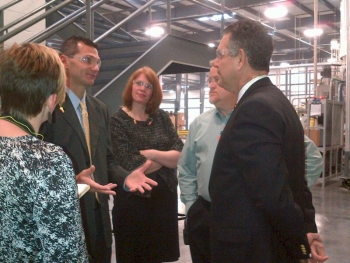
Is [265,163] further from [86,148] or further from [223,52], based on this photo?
[86,148]

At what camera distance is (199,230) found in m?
1.86

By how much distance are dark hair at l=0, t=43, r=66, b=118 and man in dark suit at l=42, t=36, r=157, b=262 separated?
52 cm

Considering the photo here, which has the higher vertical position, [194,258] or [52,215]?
[52,215]

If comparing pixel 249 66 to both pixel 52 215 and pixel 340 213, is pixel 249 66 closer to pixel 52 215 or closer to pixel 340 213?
pixel 52 215

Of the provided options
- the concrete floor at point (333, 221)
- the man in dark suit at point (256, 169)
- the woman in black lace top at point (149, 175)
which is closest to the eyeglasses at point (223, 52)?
the man in dark suit at point (256, 169)

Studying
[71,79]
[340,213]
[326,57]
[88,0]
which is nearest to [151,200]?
[71,79]

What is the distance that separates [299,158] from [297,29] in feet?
41.6

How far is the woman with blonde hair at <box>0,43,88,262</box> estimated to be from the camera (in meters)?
1.01

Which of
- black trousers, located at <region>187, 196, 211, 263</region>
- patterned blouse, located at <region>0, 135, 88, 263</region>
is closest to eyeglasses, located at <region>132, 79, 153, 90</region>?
black trousers, located at <region>187, 196, 211, 263</region>

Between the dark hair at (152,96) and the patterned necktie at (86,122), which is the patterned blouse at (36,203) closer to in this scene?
the patterned necktie at (86,122)

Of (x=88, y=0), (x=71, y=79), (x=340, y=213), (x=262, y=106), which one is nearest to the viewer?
(x=262, y=106)

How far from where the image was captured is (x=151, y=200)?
2.32 metres

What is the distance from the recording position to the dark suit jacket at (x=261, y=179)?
47.1 inches

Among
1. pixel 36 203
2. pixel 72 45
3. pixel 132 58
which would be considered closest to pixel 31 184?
pixel 36 203
